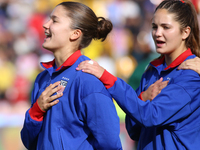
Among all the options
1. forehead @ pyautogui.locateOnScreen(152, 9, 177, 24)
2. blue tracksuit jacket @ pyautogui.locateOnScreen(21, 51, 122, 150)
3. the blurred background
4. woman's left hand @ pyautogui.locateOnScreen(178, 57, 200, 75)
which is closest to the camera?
blue tracksuit jacket @ pyautogui.locateOnScreen(21, 51, 122, 150)

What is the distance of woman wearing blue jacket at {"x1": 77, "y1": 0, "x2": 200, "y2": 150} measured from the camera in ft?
6.23

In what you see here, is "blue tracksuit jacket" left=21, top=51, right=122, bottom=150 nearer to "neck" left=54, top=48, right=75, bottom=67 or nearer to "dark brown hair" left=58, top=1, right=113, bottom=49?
"neck" left=54, top=48, right=75, bottom=67

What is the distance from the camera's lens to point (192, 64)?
6.58ft

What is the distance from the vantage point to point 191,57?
211cm

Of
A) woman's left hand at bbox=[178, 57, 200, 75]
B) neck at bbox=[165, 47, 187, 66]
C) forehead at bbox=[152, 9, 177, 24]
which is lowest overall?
Result: woman's left hand at bbox=[178, 57, 200, 75]

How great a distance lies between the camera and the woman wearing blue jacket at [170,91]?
1.90 m

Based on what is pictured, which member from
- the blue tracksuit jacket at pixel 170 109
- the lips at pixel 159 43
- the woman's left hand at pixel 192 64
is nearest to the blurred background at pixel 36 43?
the lips at pixel 159 43

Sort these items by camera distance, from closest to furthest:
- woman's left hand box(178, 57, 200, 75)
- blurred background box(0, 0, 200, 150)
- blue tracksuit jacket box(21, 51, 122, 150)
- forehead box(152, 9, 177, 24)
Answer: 1. blue tracksuit jacket box(21, 51, 122, 150)
2. woman's left hand box(178, 57, 200, 75)
3. forehead box(152, 9, 177, 24)
4. blurred background box(0, 0, 200, 150)

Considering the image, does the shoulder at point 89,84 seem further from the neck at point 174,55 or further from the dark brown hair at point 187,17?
the dark brown hair at point 187,17

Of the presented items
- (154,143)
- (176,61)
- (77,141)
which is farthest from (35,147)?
(176,61)

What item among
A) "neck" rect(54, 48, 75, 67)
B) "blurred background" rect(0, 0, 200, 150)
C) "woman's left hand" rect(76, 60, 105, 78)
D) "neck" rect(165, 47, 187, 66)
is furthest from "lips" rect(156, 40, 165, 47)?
"blurred background" rect(0, 0, 200, 150)

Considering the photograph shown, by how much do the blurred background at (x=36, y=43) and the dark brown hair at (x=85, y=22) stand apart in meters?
4.62

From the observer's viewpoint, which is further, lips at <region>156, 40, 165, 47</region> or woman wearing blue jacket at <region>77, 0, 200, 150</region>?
lips at <region>156, 40, 165, 47</region>

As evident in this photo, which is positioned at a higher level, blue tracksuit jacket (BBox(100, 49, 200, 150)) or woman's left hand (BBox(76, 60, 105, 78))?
woman's left hand (BBox(76, 60, 105, 78))
